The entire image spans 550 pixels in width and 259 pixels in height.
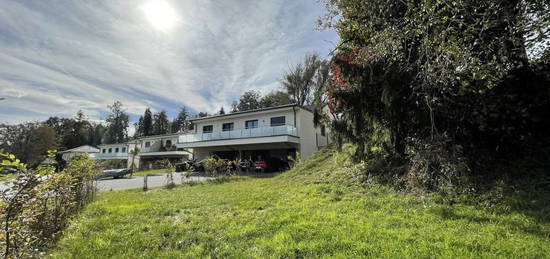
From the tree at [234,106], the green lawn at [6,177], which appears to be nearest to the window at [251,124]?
the green lawn at [6,177]

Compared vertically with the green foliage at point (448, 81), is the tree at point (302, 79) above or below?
above

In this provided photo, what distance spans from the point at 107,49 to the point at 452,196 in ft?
34.0

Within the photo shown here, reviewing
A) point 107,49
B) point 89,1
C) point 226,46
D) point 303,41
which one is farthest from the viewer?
point 226,46

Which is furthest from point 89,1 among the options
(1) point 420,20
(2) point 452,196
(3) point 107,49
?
(2) point 452,196

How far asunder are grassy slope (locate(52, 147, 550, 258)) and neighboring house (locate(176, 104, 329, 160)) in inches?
484

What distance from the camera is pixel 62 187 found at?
3.96 meters

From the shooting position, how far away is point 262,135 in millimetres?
17547

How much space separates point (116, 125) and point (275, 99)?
155 ft

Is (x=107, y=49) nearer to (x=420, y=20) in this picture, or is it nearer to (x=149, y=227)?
(x=149, y=227)

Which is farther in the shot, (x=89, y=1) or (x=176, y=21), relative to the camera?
(x=176, y=21)

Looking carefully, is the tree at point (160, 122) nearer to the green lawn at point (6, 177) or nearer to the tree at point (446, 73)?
the tree at point (446, 73)

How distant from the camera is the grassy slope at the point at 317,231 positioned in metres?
2.65

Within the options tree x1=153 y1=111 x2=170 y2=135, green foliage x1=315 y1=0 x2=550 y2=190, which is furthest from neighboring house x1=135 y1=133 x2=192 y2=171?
green foliage x1=315 y1=0 x2=550 y2=190

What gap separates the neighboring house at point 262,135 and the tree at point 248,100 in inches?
724
